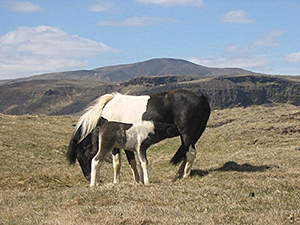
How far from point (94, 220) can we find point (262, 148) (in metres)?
16.3

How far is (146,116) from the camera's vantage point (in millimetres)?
14383

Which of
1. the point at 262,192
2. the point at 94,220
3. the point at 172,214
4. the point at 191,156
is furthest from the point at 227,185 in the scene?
the point at 94,220

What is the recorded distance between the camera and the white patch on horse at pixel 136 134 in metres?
Answer: 13.4

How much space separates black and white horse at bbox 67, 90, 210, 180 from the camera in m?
14.3

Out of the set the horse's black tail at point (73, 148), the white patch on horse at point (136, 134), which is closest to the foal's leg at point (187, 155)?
the white patch on horse at point (136, 134)

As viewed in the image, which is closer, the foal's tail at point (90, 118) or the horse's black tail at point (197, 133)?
the foal's tail at point (90, 118)

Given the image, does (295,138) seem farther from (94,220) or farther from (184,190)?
(94,220)

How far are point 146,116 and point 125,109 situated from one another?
670 mm

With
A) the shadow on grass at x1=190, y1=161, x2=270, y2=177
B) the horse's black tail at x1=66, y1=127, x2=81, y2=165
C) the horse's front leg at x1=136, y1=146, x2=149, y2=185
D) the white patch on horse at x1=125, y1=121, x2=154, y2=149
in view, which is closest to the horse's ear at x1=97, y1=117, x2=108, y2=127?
the horse's black tail at x1=66, y1=127, x2=81, y2=165

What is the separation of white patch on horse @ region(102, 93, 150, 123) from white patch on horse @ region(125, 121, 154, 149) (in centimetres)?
62

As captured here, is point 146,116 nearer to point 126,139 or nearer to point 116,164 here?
point 126,139

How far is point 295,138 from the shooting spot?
2520 centimetres

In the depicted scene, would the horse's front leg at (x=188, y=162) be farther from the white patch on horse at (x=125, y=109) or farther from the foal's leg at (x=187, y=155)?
the white patch on horse at (x=125, y=109)

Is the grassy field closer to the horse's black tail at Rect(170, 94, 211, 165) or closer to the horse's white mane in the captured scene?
the horse's black tail at Rect(170, 94, 211, 165)
